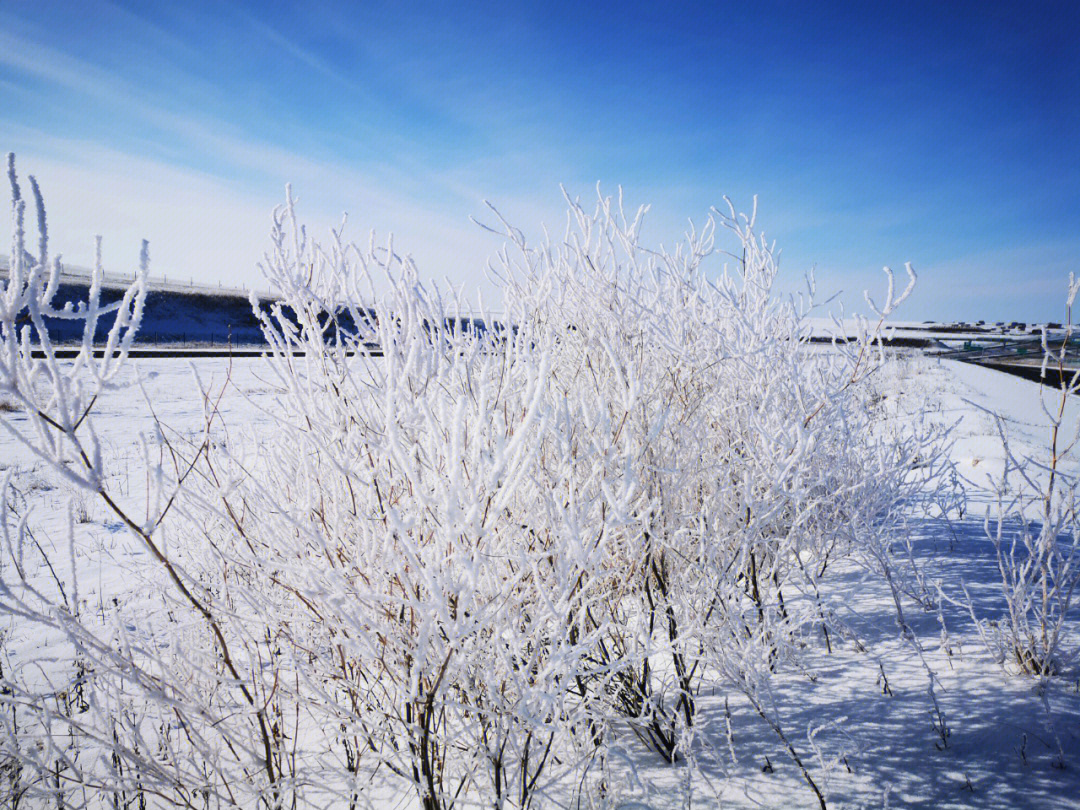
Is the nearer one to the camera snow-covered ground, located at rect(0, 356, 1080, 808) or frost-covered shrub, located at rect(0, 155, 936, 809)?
frost-covered shrub, located at rect(0, 155, 936, 809)

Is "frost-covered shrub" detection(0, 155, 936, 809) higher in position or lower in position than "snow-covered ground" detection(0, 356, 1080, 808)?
higher

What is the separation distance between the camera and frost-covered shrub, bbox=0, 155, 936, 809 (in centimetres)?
144

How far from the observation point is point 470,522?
131cm

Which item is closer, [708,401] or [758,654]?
[758,654]

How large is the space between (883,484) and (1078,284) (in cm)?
167

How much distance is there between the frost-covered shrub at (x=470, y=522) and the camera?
1443 millimetres

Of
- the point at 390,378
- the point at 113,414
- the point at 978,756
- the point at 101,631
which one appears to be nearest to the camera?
the point at 390,378

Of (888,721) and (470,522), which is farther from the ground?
(470,522)

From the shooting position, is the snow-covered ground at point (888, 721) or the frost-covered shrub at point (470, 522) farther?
the snow-covered ground at point (888, 721)

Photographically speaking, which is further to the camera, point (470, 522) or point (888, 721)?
point (888, 721)

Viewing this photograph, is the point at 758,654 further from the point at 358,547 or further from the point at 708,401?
the point at 358,547

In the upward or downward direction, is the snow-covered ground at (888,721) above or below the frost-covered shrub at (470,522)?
below

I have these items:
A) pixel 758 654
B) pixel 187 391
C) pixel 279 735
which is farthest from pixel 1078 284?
pixel 187 391

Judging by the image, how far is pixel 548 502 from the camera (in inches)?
69.6
